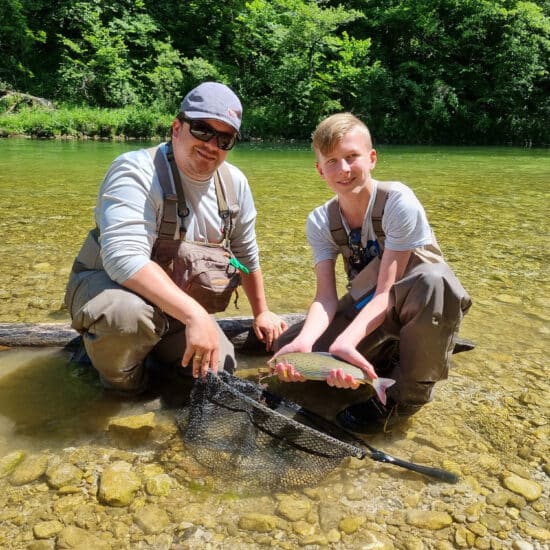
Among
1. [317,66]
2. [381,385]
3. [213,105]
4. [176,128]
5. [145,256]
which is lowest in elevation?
[381,385]

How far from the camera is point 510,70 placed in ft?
122

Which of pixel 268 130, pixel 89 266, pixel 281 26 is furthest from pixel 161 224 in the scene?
pixel 281 26

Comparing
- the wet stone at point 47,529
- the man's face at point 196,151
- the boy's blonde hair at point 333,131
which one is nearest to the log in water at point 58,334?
the man's face at point 196,151

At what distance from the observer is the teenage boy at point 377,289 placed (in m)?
2.45

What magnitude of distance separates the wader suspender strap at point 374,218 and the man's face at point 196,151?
718 mm

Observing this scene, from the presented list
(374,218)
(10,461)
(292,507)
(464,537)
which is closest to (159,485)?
(292,507)

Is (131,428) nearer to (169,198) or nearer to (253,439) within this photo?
(253,439)

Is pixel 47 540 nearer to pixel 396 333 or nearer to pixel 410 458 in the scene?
pixel 410 458

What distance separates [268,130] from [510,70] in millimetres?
18520

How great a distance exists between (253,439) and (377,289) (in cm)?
99

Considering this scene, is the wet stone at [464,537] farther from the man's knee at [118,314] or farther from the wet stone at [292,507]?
the man's knee at [118,314]

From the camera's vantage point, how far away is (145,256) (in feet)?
8.26

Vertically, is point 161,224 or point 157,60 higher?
point 157,60

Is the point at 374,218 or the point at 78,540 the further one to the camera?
the point at 374,218
